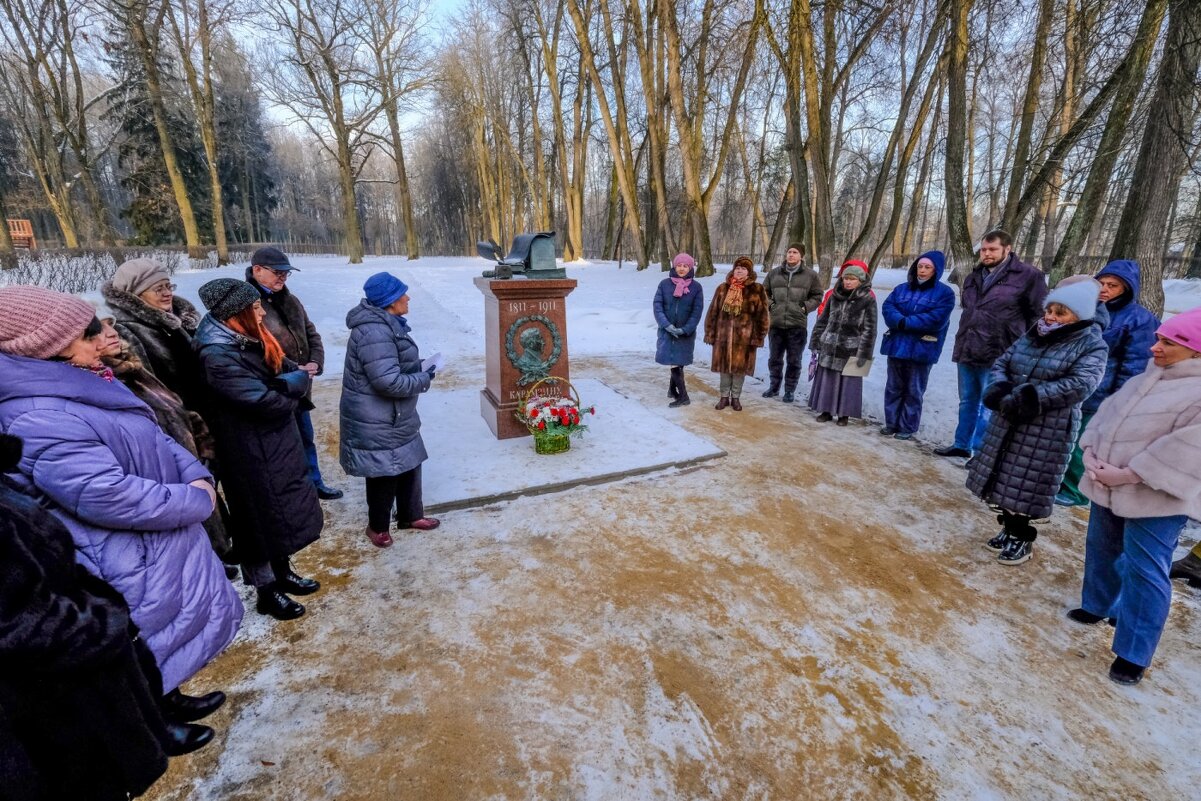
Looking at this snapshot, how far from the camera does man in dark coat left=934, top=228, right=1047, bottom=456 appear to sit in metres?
4.14

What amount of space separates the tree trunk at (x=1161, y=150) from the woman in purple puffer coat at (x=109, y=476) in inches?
308

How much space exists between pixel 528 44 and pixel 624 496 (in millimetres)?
22122

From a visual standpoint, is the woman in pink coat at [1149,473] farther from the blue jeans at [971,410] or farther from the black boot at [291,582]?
the black boot at [291,582]

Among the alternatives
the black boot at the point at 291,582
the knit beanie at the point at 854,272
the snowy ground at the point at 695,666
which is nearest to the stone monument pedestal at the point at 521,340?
the snowy ground at the point at 695,666

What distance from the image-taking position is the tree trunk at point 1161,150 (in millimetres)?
5094

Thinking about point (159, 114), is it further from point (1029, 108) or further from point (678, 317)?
point (1029, 108)

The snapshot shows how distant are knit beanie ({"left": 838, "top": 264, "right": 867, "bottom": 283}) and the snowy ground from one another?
225cm

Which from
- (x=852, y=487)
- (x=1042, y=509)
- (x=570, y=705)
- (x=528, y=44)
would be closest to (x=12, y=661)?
(x=570, y=705)

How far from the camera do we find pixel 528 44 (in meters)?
20.6

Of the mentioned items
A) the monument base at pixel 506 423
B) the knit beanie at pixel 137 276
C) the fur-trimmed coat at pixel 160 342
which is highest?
the knit beanie at pixel 137 276

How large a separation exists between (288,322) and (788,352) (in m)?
5.11

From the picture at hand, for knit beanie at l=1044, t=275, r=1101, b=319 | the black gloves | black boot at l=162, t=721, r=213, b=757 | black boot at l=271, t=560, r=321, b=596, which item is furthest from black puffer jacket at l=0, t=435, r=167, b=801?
knit beanie at l=1044, t=275, r=1101, b=319

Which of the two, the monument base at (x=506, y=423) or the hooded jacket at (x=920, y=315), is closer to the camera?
the hooded jacket at (x=920, y=315)

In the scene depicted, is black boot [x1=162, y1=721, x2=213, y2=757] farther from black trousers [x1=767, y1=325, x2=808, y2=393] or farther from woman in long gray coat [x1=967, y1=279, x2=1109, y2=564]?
black trousers [x1=767, y1=325, x2=808, y2=393]
